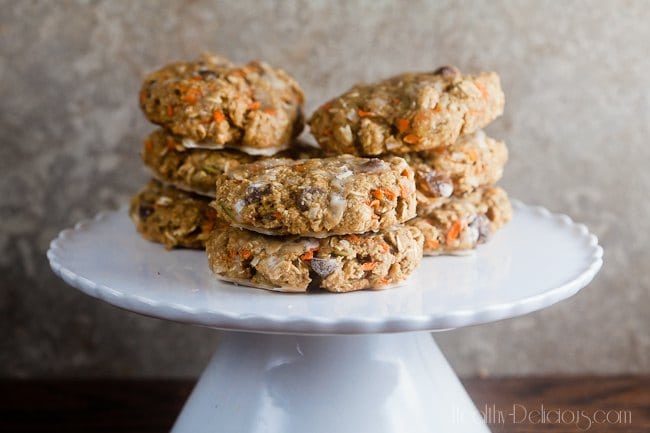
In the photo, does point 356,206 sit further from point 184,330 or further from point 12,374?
point 12,374

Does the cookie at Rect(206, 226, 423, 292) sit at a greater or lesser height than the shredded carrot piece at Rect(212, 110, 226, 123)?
lesser

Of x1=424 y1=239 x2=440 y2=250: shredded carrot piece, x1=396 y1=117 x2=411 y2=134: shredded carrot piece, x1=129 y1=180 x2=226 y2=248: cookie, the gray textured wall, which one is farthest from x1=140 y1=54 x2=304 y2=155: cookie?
the gray textured wall

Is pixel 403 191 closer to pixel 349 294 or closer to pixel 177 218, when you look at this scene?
pixel 349 294

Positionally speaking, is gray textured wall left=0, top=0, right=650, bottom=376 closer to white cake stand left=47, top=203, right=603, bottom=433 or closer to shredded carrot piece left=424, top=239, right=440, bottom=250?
white cake stand left=47, top=203, right=603, bottom=433

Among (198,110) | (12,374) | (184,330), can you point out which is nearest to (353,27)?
(198,110)

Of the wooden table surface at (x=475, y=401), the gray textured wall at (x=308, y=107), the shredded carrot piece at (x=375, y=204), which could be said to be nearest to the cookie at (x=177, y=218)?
the shredded carrot piece at (x=375, y=204)

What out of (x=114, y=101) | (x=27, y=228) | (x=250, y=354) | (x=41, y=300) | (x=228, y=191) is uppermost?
(x=228, y=191)

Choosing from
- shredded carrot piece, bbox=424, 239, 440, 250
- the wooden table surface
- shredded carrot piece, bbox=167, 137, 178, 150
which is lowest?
the wooden table surface

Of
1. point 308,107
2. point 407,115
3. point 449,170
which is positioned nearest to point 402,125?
point 407,115
